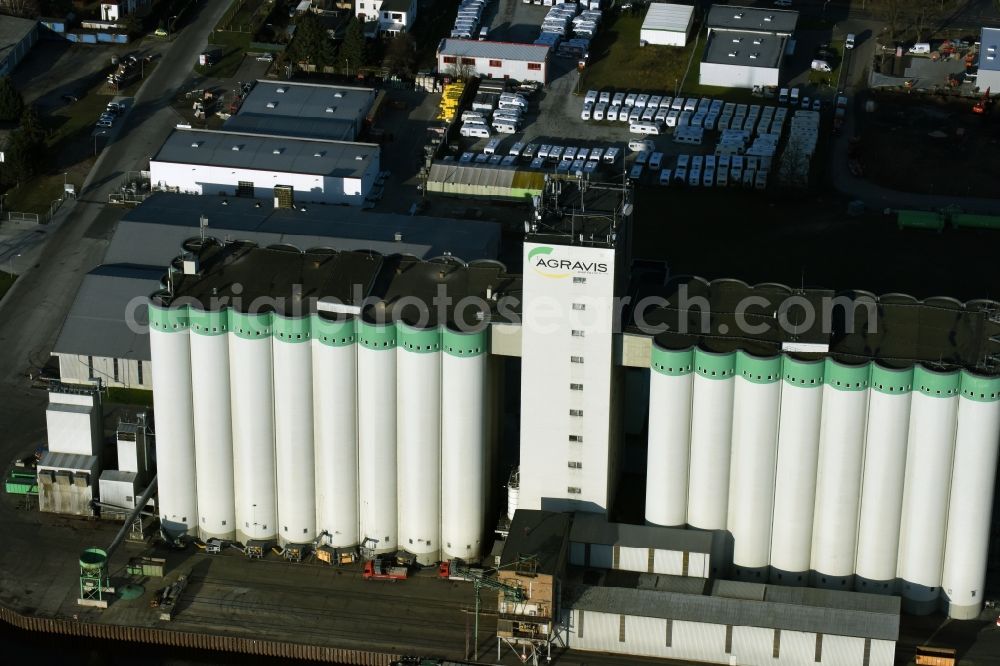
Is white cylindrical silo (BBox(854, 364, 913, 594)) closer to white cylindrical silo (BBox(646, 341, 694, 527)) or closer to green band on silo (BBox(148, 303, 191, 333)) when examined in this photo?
white cylindrical silo (BBox(646, 341, 694, 527))

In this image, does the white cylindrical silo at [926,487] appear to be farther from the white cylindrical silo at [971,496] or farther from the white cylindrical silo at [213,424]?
the white cylindrical silo at [213,424]

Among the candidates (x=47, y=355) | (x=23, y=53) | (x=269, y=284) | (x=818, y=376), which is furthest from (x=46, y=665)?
(x=23, y=53)

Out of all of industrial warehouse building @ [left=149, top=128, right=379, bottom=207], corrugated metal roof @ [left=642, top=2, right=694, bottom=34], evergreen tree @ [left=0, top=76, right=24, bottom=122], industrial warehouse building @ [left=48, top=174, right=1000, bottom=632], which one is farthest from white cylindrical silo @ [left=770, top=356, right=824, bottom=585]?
evergreen tree @ [left=0, top=76, right=24, bottom=122]

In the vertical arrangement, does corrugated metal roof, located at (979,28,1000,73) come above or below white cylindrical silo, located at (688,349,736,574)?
above

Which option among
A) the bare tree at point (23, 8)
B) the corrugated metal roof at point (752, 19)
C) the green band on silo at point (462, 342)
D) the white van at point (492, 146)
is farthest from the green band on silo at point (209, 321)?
the bare tree at point (23, 8)

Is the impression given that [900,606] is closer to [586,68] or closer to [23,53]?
[586,68]

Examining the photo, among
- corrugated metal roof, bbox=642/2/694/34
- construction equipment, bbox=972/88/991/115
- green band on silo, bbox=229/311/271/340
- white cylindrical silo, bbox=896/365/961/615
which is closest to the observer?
white cylindrical silo, bbox=896/365/961/615
